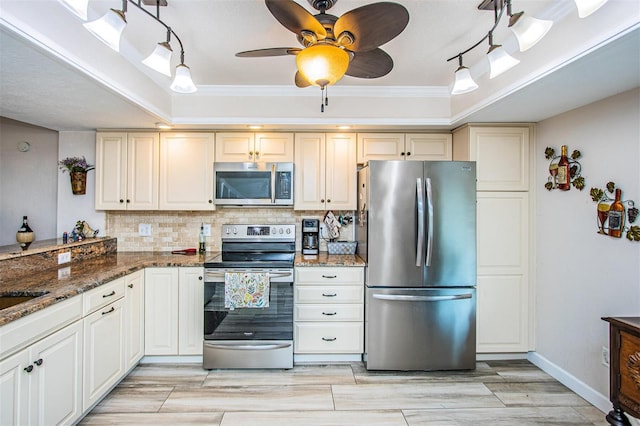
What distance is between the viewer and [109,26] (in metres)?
1.31

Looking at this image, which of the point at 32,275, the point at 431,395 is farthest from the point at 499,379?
the point at 32,275

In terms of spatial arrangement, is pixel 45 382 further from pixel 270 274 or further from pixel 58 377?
pixel 270 274

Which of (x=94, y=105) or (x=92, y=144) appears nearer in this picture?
(x=94, y=105)

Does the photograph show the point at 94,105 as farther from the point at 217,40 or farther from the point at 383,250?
the point at 383,250

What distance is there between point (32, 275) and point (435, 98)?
3473 mm

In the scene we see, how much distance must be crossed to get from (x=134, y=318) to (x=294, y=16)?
2.45 metres

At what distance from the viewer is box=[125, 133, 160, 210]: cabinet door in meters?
3.01

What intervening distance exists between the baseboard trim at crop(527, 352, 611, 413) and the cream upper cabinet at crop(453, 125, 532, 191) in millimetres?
1482

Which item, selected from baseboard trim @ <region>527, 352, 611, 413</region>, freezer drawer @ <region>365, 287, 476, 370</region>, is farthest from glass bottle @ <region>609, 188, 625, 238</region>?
baseboard trim @ <region>527, 352, 611, 413</region>

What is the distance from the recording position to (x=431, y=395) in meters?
2.28

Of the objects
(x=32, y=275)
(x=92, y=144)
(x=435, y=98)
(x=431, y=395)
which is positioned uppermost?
(x=435, y=98)

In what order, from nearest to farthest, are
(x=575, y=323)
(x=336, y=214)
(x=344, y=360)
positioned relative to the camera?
(x=575, y=323) → (x=344, y=360) → (x=336, y=214)

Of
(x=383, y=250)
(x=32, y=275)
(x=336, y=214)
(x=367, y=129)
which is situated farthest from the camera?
(x=336, y=214)

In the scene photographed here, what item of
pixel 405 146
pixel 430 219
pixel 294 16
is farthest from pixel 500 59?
pixel 405 146
